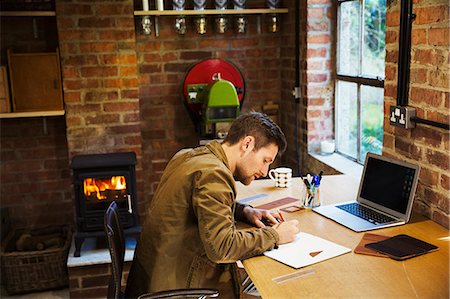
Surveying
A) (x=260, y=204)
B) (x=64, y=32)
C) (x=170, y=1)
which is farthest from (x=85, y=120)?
(x=260, y=204)

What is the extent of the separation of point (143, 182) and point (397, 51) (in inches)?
87.1

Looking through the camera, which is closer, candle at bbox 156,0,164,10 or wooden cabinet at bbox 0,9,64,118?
wooden cabinet at bbox 0,9,64,118

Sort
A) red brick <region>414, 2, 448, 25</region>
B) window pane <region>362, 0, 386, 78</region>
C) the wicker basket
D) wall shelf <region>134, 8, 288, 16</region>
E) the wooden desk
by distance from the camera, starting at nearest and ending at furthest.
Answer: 1. the wooden desk
2. red brick <region>414, 2, 448, 25</region>
3. window pane <region>362, 0, 386, 78</region>
4. the wicker basket
5. wall shelf <region>134, 8, 288, 16</region>

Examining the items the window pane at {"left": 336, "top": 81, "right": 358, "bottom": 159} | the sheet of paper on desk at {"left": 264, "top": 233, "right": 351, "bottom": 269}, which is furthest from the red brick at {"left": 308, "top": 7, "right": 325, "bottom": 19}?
the sheet of paper on desk at {"left": 264, "top": 233, "right": 351, "bottom": 269}

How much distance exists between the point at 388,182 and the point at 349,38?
64.4 inches

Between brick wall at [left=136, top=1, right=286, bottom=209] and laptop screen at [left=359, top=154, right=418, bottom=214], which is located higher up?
brick wall at [left=136, top=1, right=286, bottom=209]

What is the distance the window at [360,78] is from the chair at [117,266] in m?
1.81

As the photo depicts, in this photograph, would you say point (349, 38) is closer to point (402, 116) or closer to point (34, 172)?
point (402, 116)

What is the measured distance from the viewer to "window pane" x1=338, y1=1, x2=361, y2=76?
358cm

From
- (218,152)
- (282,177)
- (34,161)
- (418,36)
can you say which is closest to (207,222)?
(218,152)

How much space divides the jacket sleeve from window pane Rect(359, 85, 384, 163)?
1.59 meters

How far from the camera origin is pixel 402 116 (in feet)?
7.87

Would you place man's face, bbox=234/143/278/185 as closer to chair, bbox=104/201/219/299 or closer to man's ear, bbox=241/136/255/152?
man's ear, bbox=241/136/255/152

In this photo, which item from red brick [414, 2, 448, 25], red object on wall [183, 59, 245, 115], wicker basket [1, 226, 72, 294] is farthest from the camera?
red object on wall [183, 59, 245, 115]
